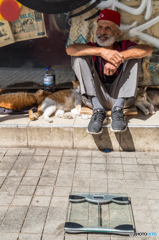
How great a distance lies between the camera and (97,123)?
129 inches

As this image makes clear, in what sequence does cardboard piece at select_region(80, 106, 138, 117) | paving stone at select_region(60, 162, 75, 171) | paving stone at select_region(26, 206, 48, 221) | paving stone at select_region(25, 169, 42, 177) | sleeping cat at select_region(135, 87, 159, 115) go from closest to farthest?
paving stone at select_region(26, 206, 48, 221) < paving stone at select_region(25, 169, 42, 177) < paving stone at select_region(60, 162, 75, 171) < cardboard piece at select_region(80, 106, 138, 117) < sleeping cat at select_region(135, 87, 159, 115)

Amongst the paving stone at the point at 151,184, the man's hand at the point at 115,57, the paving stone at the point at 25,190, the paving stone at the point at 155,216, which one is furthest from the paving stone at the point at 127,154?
the paving stone at the point at 25,190

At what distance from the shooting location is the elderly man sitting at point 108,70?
10.7 ft

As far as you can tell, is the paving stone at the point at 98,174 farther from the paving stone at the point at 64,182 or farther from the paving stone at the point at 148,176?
the paving stone at the point at 148,176

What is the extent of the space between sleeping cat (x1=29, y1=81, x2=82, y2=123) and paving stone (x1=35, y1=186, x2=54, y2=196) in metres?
1.27

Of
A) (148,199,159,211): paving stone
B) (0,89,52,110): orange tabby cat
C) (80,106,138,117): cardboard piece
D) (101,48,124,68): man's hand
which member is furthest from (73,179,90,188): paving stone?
(0,89,52,110): orange tabby cat

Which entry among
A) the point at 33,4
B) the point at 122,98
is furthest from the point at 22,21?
the point at 122,98

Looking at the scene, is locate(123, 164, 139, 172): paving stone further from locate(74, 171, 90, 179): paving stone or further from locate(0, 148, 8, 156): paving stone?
locate(0, 148, 8, 156): paving stone

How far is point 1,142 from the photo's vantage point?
370 centimetres

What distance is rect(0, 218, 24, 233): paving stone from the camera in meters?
2.28

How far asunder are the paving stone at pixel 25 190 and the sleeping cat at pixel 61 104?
124 cm

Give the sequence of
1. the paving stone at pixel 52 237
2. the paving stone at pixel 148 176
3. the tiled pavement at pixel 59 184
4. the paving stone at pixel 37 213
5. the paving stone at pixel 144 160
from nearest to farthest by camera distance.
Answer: the paving stone at pixel 52 237
the tiled pavement at pixel 59 184
the paving stone at pixel 37 213
the paving stone at pixel 148 176
the paving stone at pixel 144 160

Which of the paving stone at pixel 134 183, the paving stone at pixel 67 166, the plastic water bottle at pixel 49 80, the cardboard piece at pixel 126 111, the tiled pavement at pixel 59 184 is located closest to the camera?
the tiled pavement at pixel 59 184

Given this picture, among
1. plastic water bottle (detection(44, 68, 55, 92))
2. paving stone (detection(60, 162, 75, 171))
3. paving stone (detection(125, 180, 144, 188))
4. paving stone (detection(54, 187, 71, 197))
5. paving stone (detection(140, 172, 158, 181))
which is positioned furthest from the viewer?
plastic water bottle (detection(44, 68, 55, 92))
